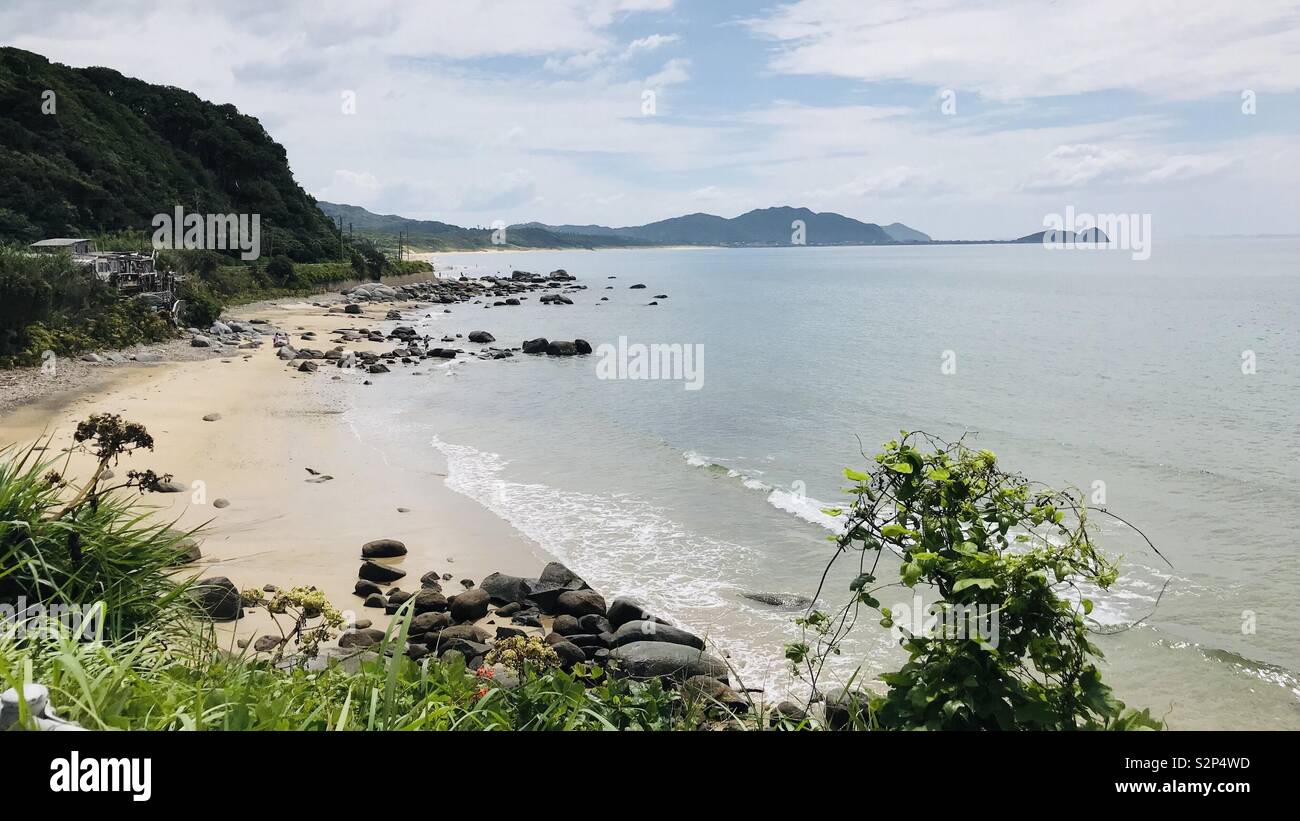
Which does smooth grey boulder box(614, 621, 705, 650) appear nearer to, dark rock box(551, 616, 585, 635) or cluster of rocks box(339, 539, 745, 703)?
cluster of rocks box(339, 539, 745, 703)

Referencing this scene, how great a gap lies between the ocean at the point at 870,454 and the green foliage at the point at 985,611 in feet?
7.51

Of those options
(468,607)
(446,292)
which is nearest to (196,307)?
(468,607)

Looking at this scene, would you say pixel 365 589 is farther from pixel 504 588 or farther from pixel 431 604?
pixel 504 588

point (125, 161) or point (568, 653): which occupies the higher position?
point (125, 161)

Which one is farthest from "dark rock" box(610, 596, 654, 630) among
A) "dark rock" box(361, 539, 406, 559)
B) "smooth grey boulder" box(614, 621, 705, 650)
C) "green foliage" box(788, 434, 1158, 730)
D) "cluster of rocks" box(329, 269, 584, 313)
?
"cluster of rocks" box(329, 269, 584, 313)

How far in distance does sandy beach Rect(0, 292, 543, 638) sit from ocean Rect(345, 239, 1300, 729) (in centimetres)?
111

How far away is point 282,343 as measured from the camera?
36969 mm

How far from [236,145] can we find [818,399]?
7125 centimetres

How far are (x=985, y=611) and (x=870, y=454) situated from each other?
65.4ft

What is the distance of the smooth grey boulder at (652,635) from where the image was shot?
10.4m

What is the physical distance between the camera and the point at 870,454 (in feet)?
75.2

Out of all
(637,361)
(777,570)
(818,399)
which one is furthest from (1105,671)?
(637,361)

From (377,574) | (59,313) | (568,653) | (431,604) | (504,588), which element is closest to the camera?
(568,653)
